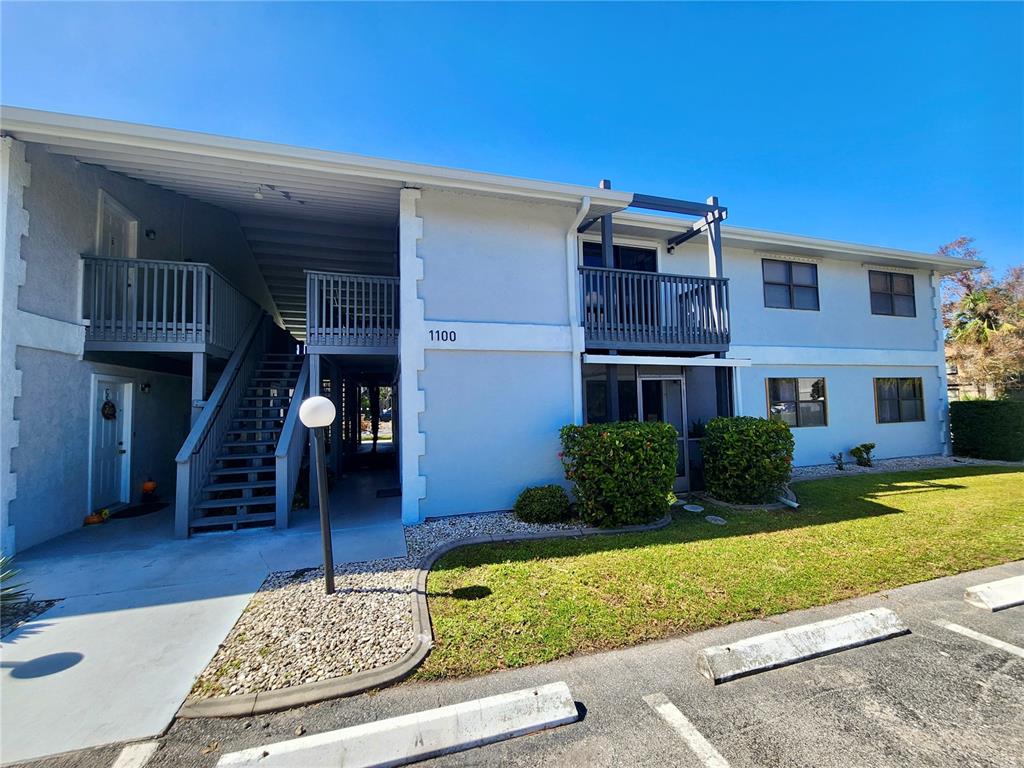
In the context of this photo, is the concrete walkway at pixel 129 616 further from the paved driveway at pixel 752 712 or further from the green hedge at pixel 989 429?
the green hedge at pixel 989 429

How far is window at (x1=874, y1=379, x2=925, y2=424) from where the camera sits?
1092 cm

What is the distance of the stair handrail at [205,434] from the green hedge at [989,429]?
59.7 feet

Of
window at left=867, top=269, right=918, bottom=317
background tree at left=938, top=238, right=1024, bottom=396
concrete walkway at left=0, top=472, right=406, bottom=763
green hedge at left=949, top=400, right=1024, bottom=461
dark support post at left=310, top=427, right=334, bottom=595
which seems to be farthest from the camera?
background tree at left=938, top=238, right=1024, bottom=396

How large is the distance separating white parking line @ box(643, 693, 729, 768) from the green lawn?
0.61m

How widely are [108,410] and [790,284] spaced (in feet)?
48.4

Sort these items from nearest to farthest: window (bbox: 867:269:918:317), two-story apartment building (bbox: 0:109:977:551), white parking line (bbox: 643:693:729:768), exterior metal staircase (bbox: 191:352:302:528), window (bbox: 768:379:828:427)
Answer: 1. white parking line (bbox: 643:693:729:768)
2. two-story apartment building (bbox: 0:109:977:551)
3. exterior metal staircase (bbox: 191:352:302:528)
4. window (bbox: 768:379:828:427)
5. window (bbox: 867:269:918:317)

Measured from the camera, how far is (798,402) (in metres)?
10.2

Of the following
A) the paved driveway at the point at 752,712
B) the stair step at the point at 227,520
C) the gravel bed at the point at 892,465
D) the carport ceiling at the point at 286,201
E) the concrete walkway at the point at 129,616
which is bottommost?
the paved driveway at the point at 752,712

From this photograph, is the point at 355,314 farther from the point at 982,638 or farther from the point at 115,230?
the point at 982,638

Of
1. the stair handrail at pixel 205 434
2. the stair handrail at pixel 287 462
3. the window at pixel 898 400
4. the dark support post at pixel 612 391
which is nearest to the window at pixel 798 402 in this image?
the window at pixel 898 400

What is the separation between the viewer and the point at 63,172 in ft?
18.9

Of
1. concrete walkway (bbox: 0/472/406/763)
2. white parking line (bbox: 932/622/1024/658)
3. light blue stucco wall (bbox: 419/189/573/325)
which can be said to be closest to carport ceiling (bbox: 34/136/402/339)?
light blue stucco wall (bbox: 419/189/573/325)

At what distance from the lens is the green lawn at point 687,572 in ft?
10.5

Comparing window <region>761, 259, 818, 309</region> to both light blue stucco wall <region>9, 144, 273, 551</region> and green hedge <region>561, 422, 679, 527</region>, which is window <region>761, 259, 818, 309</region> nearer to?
green hedge <region>561, 422, 679, 527</region>
